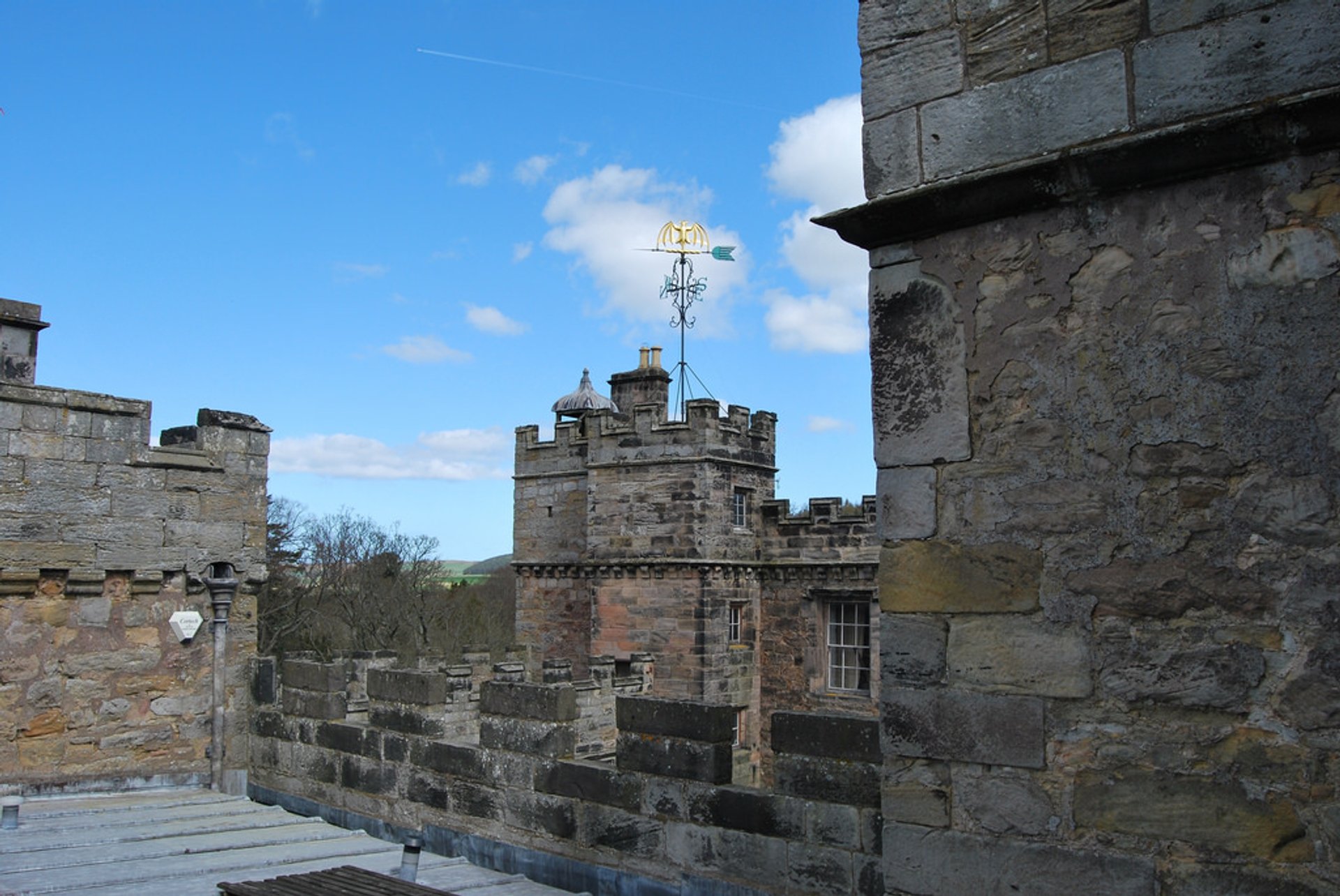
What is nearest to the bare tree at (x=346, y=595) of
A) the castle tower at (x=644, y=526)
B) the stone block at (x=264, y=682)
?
the castle tower at (x=644, y=526)

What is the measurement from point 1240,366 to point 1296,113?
2.00 ft

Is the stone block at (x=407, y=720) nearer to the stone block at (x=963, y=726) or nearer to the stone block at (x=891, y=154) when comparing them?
the stone block at (x=963, y=726)

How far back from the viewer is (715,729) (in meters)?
6.01

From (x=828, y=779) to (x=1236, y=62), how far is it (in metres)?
3.66

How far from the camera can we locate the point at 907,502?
345 cm

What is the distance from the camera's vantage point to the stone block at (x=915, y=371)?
11.1 feet

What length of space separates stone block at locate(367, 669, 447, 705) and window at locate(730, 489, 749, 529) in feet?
45.9

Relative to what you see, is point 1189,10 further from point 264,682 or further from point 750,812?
point 264,682

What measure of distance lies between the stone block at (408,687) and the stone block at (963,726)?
4.67 metres

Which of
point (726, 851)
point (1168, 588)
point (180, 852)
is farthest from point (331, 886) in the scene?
point (1168, 588)

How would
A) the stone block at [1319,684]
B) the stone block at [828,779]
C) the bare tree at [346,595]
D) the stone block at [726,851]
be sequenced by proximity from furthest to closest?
the bare tree at [346,595] < the stone block at [726,851] < the stone block at [828,779] < the stone block at [1319,684]

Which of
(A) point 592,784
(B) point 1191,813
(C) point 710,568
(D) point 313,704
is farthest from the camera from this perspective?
(C) point 710,568

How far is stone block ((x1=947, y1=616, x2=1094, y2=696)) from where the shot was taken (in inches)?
122

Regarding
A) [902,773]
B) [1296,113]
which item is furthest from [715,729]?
[1296,113]
